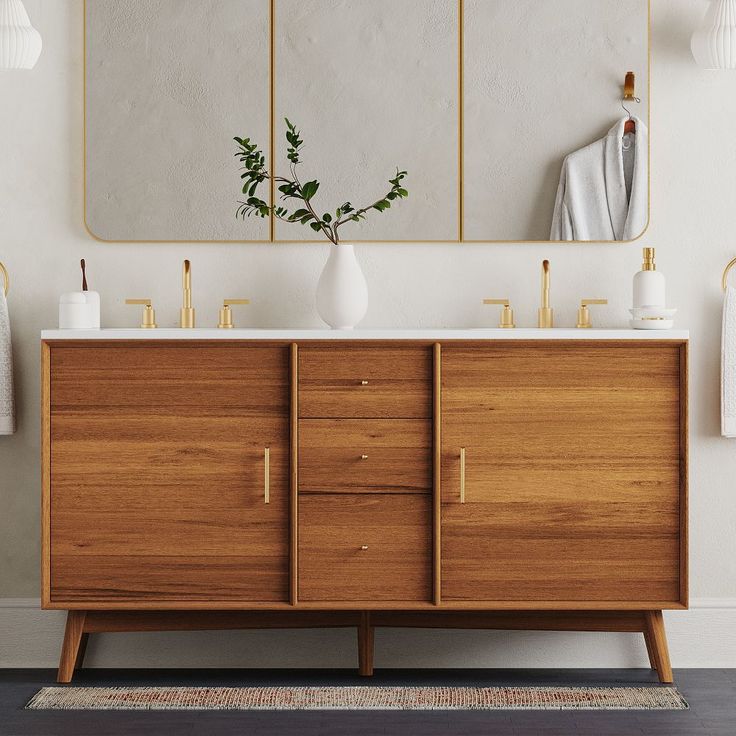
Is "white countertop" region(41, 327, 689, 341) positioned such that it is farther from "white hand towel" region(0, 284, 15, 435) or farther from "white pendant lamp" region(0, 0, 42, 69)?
"white pendant lamp" region(0, 0, 42, 69)

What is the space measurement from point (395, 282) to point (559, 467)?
733 mm

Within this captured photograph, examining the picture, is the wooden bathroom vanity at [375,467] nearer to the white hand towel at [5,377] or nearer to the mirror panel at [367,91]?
the white hand towel at [5,377]

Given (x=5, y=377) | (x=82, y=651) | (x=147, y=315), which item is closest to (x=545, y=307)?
(x=147, y=315)

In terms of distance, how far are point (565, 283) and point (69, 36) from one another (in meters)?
1.59

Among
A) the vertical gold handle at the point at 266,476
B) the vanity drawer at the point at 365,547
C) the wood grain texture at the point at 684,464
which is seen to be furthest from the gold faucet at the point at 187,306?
the wood grain texture at the point at 684,464

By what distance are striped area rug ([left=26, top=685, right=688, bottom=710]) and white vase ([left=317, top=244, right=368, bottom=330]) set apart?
96 cm

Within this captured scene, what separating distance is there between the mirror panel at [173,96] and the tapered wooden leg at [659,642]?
1.63 metres

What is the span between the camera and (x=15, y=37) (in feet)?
8.02

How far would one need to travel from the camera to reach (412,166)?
2.59 m

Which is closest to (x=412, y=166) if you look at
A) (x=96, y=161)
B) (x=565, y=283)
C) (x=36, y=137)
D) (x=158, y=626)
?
(x=565, y=283)

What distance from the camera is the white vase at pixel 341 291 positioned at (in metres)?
2.42

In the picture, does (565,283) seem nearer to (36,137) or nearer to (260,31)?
(260,31)

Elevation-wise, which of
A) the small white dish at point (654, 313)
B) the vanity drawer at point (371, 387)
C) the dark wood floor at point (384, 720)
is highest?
the small white dish at point (654, 313)

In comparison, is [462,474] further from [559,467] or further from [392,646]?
[392,646]
